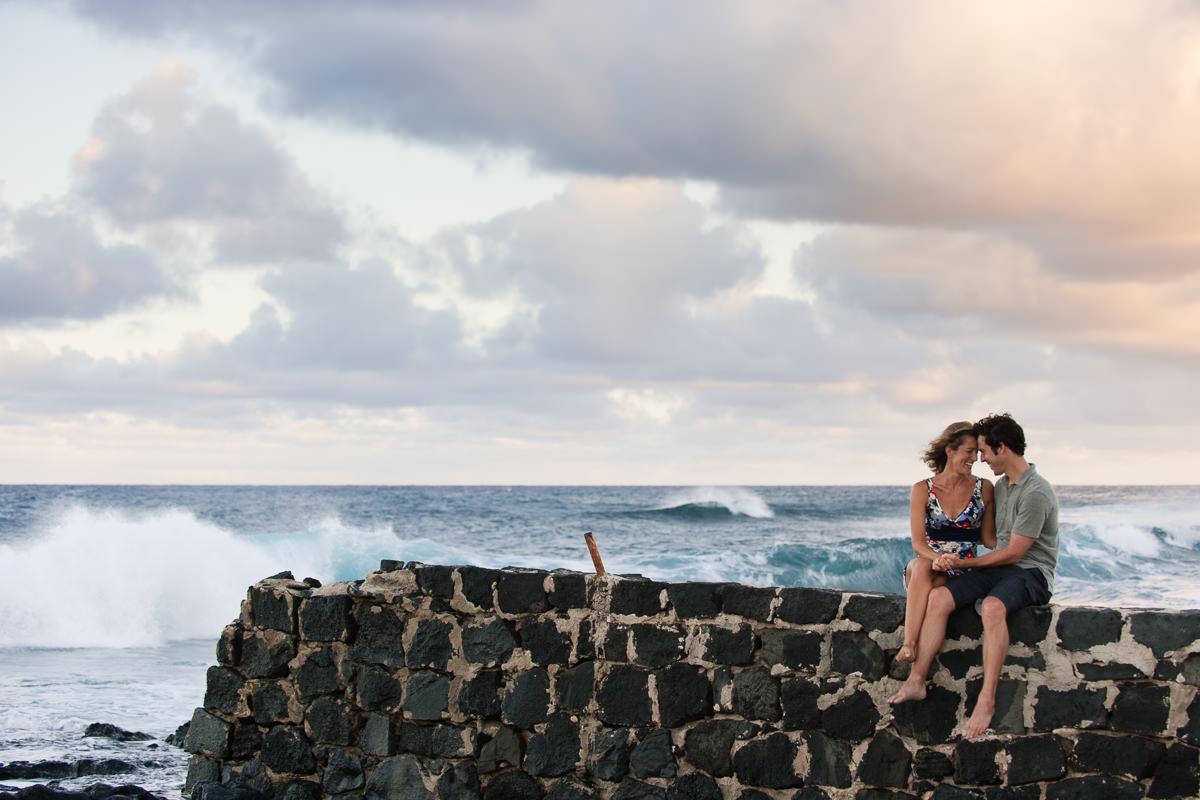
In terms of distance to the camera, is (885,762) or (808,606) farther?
(808,606)

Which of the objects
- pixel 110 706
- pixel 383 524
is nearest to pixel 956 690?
pixel 110 706

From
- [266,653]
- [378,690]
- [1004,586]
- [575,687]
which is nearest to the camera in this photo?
[1004,586]

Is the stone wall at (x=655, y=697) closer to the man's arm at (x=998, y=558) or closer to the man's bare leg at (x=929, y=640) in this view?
the man's bare leg at (x=929, y=640)

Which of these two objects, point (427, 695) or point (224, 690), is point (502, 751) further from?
point (224, 690)

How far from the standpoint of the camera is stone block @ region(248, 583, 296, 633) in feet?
21.1

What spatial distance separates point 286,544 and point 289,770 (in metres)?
20.4

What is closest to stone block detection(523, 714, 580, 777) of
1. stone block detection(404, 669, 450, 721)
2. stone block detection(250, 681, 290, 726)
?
stone block detection(404, 669, 450, 721)

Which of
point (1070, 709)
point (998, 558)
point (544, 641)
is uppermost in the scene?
point (998, 558)

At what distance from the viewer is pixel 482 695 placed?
5914mm

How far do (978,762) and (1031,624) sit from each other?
0.63 m

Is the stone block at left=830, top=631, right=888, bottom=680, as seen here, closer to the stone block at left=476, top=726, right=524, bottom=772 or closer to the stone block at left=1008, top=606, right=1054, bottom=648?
the stone block at left=1008, top=606, right=1054, bottom=648

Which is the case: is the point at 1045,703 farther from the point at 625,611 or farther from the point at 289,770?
the point at 289,770

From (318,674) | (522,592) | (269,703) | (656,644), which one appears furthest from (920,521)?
(269,703)

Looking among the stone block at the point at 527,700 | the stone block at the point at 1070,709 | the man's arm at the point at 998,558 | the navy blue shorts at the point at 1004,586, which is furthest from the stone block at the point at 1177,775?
the stone block at the point at 527,700
